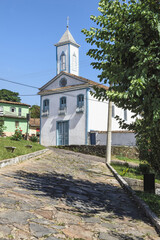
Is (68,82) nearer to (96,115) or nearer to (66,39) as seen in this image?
(96,115)

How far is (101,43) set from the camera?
16.5 ft

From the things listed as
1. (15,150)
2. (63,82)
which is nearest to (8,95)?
(63,82)

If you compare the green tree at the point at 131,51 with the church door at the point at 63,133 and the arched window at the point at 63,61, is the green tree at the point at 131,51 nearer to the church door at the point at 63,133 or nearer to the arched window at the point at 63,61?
the church door at the point at 63,133

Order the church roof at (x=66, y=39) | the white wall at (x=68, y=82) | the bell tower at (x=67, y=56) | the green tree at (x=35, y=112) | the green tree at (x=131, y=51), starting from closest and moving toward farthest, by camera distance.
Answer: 1. the green tree at (x=131, y=51)
2. the white wall at (x=68, y=82)
3. the bell tower at (x=67, y=56)
4. the church roof at (x=66, y=39)
5. the green tree at (x=35, y=112)

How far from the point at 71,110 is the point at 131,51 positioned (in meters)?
22.1

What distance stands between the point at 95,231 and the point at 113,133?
2032cm

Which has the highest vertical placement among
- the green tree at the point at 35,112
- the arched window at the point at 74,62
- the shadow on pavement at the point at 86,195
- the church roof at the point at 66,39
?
the church roof at the point at 66,39

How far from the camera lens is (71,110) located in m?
26.6

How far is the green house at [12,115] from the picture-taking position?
44.2 m

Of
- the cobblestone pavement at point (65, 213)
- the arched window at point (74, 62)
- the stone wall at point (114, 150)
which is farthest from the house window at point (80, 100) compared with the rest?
the cobblestone pavement at point (65, 213)

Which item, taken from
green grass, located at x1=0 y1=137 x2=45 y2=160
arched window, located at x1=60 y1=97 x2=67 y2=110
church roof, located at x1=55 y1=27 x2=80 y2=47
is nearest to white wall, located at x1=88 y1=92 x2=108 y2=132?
arched window, located at x1=60 y1=97 x2=67 y2=110

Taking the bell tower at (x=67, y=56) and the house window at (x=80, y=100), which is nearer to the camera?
the house window at (x=80, y=100)

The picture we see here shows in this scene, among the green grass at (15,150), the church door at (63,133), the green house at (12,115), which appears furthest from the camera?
the green house at (12,115)

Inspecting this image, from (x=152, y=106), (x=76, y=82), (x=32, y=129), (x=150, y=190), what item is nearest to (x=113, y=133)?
(x=76, y=82)
